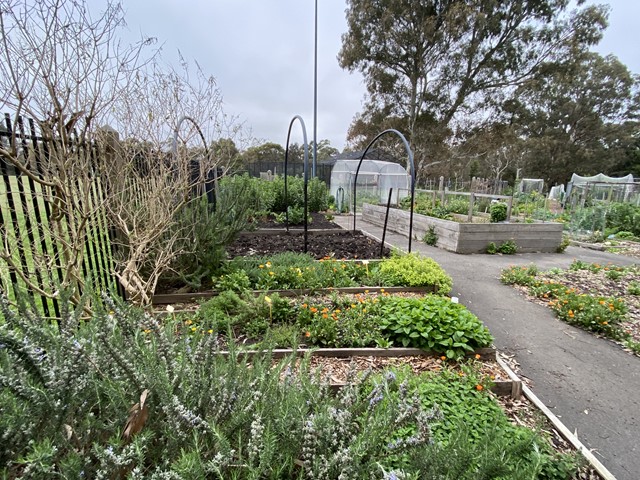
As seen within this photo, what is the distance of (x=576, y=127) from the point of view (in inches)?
1262

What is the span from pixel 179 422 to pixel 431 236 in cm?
692

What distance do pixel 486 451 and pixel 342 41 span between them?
72.2ft

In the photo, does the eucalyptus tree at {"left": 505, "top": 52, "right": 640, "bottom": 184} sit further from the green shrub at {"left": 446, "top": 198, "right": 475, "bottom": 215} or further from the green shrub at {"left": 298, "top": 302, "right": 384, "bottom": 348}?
the green shrub at {"left": 298, "top": 302, "right": 384, "bottom": 348}

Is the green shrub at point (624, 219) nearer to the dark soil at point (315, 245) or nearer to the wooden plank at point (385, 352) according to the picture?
the dark soil at point (315, 245)

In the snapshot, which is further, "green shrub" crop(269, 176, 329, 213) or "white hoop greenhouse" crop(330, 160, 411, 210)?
"white hoop greenhouse" crop(330, 160, 411, 210)

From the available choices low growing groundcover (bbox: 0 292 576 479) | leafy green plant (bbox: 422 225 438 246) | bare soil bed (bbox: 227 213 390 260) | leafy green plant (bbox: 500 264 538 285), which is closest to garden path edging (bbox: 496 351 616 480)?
low growing groundcover (bbox: 0 292 576 479)

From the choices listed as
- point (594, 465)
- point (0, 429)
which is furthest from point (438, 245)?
point (0, 429)

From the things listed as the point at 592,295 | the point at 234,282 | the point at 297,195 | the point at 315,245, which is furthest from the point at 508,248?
the point at 297,195

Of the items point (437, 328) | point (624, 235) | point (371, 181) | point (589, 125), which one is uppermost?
point (589, 125)

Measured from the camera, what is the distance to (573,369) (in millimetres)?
2568

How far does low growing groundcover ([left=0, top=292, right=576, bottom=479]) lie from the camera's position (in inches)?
32.1

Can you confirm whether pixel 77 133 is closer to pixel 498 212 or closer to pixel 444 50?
pixel 498 212

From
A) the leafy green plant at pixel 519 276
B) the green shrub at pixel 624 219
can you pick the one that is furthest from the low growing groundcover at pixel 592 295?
the green shrub at pixel 624 219

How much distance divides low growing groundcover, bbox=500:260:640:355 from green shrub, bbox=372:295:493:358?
64.1 inches
